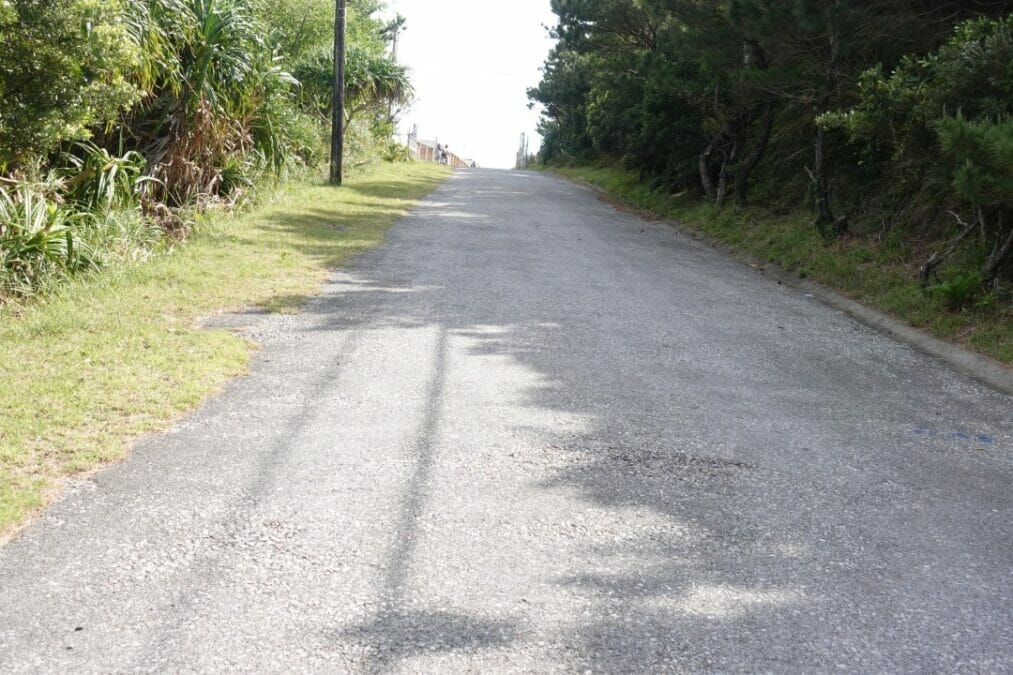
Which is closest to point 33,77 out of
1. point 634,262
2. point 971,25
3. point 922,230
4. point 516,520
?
point 516,520

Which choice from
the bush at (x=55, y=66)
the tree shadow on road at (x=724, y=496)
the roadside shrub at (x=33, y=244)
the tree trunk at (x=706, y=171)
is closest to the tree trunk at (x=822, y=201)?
the tree trunk at (x=706, y=171)

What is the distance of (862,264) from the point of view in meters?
12.6

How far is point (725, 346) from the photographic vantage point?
27.2 ft

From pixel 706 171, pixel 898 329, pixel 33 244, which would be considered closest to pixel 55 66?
pixel 33 244

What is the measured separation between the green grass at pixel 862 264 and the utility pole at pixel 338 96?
304 inches

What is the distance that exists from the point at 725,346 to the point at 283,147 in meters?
10.2

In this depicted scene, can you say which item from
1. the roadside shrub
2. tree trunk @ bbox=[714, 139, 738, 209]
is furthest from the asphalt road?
tree trunk @ bbox=[714, 139, 738, 209]

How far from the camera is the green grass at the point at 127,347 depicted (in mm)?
4848

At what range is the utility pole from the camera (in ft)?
68.9

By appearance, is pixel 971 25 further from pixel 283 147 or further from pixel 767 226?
pixel 283 147

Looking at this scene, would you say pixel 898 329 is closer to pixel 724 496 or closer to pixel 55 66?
pixel 724 496

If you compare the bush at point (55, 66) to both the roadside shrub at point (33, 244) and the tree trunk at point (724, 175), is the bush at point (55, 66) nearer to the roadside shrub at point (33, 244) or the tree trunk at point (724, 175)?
the roadside shrub at point (33, 244)

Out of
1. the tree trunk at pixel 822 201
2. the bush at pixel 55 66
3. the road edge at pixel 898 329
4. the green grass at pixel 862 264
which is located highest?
the bush at pixel 55 66

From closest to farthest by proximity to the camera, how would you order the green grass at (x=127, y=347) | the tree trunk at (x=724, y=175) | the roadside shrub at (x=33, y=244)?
1. the green grass at (x=127, y=347)
2. the roadside shrub at (x=33, y=244)
3. the tree trunk at (x=724, y=175)
